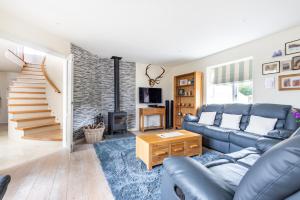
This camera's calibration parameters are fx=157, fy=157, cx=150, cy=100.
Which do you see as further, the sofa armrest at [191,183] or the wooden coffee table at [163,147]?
the wooden coffee table at [163,147]

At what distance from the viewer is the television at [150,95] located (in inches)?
200

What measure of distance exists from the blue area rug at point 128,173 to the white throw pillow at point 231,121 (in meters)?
0.63

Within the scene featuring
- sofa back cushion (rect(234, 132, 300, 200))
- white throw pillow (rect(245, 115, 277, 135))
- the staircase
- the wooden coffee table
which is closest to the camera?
sofa back cushion (rect(234, 132, 300, 200))

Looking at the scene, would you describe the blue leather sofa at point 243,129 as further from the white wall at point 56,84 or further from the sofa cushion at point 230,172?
the white wall at point 56,84

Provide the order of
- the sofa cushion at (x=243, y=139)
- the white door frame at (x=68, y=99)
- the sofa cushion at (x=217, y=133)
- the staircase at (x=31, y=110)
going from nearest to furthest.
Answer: the sofa cushion at (x=243, y=139)
the sofa cushion at (x=217, y=133)
the white door frame at (x=68, y=99)
the staircase at (x=31, y=110)

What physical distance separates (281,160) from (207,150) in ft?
8.66

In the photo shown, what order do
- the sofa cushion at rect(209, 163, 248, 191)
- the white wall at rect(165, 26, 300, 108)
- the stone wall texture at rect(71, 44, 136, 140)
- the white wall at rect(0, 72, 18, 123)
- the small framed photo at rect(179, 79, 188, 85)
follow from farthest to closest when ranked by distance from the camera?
1. the white wall at rect(0, 72, 18, 123)
2. the small framed photo at rect(179, 79, 188, 85)
3. the stone wall texture at rect(71, 44, 136, 140)
4. the white wall at rect(165, 26, 300, 108)
5. the sofa cushion at rect(209, 163, 248, 191)

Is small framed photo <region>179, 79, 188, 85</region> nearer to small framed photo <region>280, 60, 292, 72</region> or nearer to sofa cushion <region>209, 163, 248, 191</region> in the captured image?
small framed photo <region>280, 60, 292, 72</region>

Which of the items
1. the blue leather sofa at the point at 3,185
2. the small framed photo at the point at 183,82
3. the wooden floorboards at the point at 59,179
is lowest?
the wooden floorboards at the point at 59,179

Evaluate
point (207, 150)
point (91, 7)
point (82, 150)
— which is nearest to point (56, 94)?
point (82, 150)

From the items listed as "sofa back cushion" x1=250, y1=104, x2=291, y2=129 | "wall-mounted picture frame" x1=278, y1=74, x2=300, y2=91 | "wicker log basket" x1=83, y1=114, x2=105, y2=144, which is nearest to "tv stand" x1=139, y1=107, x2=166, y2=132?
"wicker log basket" x1=83, y1=114, x2=105, y2=144

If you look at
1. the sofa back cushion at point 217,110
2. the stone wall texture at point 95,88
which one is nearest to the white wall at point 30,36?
the stone wall texture at point 95,88

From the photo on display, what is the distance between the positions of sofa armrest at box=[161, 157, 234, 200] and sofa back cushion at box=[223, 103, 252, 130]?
2.50 metres

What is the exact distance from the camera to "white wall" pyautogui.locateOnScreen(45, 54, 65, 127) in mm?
4891
